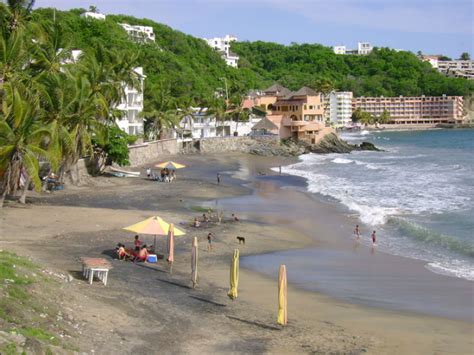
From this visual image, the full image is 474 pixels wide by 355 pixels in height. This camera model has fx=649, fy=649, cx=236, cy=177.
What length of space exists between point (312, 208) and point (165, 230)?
1703cm

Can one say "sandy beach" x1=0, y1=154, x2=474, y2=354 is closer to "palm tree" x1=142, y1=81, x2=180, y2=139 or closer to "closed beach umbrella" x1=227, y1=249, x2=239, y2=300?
"closed beach umbrella" x1=227, y1=249, x2=239, y2=300

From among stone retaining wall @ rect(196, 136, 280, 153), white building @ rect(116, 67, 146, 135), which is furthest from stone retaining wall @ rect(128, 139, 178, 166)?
stone retaining wall @ rect(196, 136, 280, 153)

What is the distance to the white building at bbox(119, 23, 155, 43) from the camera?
12831 centimetres

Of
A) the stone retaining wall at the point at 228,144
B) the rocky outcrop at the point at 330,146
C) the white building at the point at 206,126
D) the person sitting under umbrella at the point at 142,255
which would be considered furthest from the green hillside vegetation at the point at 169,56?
the person sitting under umbrella at the point at 142,255

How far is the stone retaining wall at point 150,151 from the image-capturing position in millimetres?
52509

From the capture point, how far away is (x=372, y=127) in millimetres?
190625

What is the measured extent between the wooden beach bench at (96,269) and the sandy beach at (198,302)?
262 millimetres

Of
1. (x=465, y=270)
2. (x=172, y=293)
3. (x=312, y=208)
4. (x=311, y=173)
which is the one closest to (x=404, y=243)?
(x=465, y=270)

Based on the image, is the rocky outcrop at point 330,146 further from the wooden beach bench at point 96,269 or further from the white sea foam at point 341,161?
the wooden beach bench at point 96,269

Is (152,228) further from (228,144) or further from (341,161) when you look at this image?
(228,144)

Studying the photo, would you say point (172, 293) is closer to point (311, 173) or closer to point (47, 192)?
point (47, 192)

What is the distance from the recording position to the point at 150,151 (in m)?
58.2

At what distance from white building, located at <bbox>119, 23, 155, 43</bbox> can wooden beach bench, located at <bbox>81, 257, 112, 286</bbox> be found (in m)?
112

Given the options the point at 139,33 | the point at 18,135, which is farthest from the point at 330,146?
the point at 18,135
